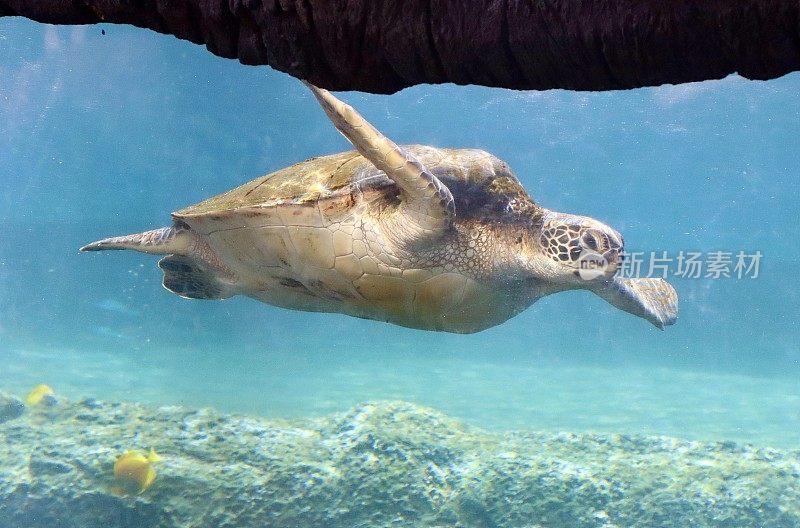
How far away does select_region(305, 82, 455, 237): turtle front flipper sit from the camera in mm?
2922

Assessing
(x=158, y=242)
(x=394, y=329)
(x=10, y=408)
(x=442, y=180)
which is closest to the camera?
(x=442, y=180)

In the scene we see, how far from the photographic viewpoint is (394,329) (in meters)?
37.5

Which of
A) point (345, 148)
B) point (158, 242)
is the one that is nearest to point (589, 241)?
point (158, 242)

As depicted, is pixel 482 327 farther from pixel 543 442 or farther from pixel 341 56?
pixel 543 442

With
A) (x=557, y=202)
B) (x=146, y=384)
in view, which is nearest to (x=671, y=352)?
(x=557, y=202)

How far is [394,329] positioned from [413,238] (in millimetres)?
34233

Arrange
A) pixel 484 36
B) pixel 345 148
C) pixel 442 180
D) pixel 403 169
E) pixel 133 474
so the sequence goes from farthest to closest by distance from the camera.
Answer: pixel 345 148 → pixel 133 474 → pixel 442 180 → pixel 403 169 → pixel 484 36

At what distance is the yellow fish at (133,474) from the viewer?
5523 millimetres

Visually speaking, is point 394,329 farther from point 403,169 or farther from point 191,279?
point 403,169

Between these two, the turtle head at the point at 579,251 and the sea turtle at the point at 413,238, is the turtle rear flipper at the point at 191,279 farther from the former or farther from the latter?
the turtle head at the point at 579,251

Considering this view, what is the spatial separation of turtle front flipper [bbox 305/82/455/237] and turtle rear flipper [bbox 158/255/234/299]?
2.30 m

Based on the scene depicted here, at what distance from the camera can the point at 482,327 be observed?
472 centimetres

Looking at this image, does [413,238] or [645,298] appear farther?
[645,298]

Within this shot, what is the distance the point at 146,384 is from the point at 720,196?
32086 millimetres
